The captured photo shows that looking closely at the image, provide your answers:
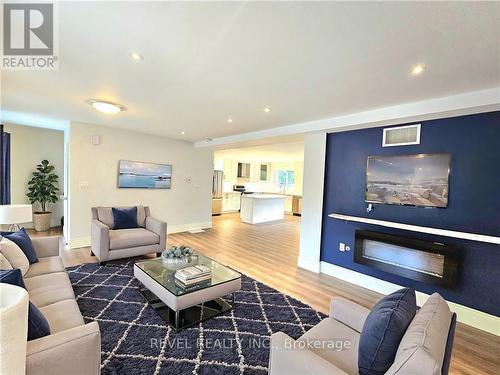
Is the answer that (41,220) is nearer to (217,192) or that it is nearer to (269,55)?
(217,192)

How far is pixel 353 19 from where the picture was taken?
1.41 meters

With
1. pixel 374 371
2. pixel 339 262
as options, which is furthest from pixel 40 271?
pixel 339 262

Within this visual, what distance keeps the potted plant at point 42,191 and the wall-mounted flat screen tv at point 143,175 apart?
2.07 meters

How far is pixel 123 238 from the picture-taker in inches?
149

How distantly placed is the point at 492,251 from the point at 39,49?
4.59 meters

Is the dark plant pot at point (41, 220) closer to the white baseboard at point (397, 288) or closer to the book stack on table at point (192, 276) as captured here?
the book stack on table at point (192, 276)

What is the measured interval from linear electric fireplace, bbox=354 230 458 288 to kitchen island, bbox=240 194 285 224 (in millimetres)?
4682

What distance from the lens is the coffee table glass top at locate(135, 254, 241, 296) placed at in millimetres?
2307

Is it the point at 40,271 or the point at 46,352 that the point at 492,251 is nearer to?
the point at 46,352

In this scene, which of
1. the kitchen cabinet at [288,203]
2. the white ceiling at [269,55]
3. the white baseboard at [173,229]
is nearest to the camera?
the white ceiling at [269,55]

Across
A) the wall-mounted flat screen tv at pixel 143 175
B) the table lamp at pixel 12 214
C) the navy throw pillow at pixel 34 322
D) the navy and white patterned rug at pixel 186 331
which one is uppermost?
the wall-mounted flat screen tv at pixel 143 175

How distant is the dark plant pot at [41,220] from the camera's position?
219 inches

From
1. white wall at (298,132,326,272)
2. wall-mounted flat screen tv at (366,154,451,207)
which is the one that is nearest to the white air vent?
wall-mounted flat screen tv at (366,154,451,207)

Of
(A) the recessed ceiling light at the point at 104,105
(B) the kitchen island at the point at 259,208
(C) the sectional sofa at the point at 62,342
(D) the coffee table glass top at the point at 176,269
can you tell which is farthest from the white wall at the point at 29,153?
(B) the kitchen island at the point at 259,208
